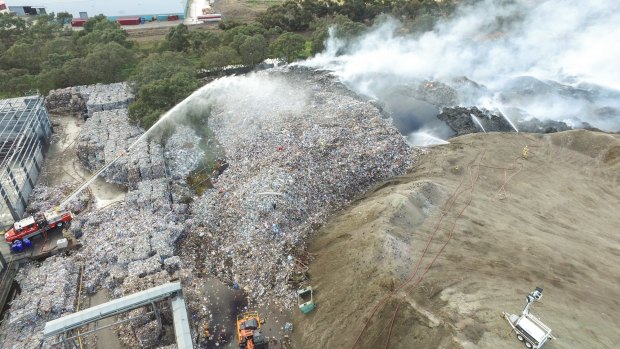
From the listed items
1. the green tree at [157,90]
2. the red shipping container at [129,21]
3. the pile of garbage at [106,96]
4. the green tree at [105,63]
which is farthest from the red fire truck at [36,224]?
the red shipping container at [129,21]

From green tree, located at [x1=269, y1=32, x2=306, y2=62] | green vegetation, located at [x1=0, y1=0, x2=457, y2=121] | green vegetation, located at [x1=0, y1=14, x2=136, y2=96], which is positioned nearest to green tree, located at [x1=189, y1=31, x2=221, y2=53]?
green vegetation, located at [x1=0, y1=0, x2=457, y2=121]

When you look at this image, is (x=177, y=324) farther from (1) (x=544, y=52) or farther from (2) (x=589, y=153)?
(1) (x=544, y=52)

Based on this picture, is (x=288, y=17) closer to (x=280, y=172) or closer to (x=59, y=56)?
(x=59, y=56)

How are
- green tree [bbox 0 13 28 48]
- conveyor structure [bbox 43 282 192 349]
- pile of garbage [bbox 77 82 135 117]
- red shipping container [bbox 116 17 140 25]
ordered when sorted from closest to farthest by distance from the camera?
1. conveyor structure [bbox 43 282 192 349]
2. pile of garbage [bbox 77 82 135 117]
3. green tree [bbox 0 13 28 48]
4. red shipping container [bbox 116 17 140 25]

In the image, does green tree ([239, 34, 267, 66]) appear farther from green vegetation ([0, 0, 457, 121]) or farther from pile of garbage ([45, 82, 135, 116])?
pile of garbage ([45, 82, 135, 116])

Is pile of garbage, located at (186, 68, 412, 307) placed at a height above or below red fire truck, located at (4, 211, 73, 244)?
above

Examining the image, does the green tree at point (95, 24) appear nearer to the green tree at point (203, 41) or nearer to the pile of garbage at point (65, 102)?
the green tree at point (203, 41)
